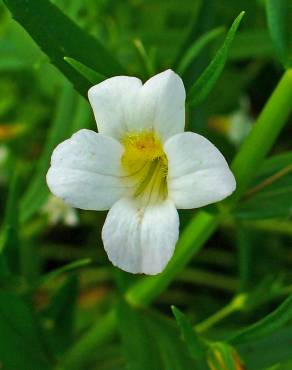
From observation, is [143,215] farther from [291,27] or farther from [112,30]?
[112,30]

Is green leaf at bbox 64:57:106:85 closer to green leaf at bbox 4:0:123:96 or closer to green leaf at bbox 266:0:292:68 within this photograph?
green leaf at bbox 4:0:123:96

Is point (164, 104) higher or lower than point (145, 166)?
higher

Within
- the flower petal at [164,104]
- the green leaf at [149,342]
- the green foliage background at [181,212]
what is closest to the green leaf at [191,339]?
the green foliage background at [181,212]

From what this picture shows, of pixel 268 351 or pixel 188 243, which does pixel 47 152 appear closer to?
pixel 188 243

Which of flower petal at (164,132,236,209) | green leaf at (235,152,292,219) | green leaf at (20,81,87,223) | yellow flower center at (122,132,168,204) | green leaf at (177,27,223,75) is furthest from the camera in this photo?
green leaf at (20,81,87,223)

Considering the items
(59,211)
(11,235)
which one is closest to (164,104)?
(11,235)

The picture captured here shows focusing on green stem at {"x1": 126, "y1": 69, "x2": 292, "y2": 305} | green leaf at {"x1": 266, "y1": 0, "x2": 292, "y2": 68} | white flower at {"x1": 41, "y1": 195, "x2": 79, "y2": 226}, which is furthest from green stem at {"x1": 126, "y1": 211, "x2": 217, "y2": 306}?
white flower at {"x1": 41, "y1": 195, "x2": 79, "y2": 226}

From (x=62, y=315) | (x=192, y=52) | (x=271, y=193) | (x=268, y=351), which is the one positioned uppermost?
(x=192, y=52)
